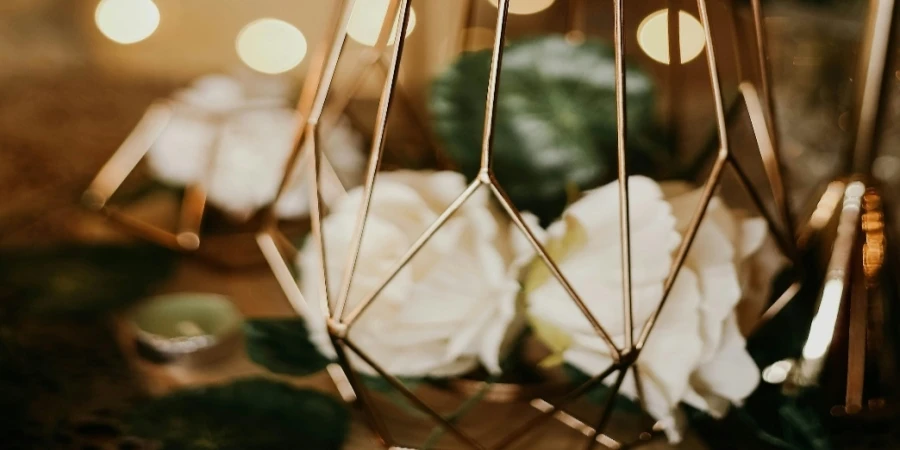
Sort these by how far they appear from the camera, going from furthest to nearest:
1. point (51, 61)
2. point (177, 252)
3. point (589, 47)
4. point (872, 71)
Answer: point (51, 61)
point (177, 252)
point (589, 47)
point (872, 71)

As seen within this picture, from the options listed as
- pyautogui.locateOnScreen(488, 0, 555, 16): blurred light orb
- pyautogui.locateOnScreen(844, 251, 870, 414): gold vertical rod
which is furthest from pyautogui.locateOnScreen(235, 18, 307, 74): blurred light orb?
pyautogui.locateOnScreen(844, 251, 870, 414): gold vertical rod

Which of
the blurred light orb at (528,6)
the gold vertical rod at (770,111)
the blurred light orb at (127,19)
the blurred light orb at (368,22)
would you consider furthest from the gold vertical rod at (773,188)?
the blurred light orb at (127,19)

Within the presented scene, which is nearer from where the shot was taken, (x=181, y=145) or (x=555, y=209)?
(x=555, y=209)

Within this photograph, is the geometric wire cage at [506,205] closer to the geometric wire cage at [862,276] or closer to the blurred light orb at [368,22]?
the geometric wire cage at [862,276]

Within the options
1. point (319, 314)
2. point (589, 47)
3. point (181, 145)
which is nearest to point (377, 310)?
point (319, 314)

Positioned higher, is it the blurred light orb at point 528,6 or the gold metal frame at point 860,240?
the blurred light orb at point 528,6

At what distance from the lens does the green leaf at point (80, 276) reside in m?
0.39

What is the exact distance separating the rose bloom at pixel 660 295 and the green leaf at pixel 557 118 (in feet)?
0.14

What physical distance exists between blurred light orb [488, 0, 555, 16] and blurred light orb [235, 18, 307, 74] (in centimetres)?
26

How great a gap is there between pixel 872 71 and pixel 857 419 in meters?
0.16

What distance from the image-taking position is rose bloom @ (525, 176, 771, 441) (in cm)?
25

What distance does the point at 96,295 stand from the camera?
0.40m

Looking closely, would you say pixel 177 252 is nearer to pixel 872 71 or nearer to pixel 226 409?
pixel 226 409

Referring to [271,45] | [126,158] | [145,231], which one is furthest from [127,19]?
[145,231]
